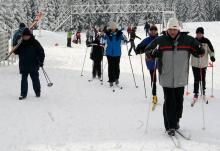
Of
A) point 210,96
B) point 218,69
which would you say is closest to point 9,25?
point 218,69

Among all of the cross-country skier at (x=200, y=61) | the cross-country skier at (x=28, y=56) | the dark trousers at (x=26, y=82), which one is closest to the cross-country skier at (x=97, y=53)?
the dark trousers at (x=26, y=82)

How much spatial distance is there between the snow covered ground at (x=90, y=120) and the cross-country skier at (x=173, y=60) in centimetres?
47

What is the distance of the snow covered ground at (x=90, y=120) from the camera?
7.64 m

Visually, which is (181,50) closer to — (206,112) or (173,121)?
(173,121)

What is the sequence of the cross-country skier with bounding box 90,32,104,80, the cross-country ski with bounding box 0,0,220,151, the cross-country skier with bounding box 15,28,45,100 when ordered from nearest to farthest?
1. the cross-country ski with bounding box 0,0,220,151
2. the cross-country skier with bounding box 15,28,45,100
3. the cross-country skier with bounding box 90,32,104,80

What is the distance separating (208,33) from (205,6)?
82.9m

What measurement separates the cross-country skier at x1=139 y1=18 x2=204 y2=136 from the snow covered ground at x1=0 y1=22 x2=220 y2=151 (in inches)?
18.7

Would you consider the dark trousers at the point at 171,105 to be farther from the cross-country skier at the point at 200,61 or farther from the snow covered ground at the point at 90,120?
the cross-country skier at the point at 200,61

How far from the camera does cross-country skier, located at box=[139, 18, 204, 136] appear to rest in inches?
314

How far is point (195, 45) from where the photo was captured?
8086 mm

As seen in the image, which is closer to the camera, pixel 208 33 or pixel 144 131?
pixel 144 131

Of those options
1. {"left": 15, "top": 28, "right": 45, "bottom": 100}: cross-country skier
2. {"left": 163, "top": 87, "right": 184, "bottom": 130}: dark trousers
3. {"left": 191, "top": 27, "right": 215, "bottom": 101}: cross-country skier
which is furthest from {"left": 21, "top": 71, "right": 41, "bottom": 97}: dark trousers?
{"left": 163, "top": 87, "right": 184, "bottom": 130}: dark trousers

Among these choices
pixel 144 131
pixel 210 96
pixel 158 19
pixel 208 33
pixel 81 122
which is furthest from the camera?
pixel 158 19

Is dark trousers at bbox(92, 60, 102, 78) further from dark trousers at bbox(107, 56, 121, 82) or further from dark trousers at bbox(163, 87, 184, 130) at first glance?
dark trousers at bbox(163, 87, 184, 130)
